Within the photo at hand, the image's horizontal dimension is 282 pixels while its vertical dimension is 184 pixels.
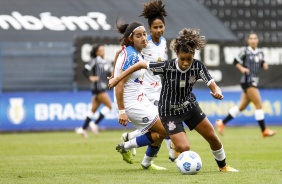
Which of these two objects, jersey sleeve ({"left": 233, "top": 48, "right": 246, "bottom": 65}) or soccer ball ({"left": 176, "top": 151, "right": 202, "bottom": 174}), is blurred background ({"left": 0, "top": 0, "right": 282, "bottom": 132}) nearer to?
jersey sleeve ({"left": 233, "top": 48, "right": 246, "bottom": 65})

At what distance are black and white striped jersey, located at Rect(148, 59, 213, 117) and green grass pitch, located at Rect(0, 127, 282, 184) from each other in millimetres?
847

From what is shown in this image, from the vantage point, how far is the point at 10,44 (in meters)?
24.4

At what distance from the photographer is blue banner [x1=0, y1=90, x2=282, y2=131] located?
22.7 meters

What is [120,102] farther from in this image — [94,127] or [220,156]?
[94,127]

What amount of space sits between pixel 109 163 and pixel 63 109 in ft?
36.2

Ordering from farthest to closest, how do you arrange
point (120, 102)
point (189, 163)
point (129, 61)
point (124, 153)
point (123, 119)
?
point (124, 153), point (129, 61), point (120, 102), point (123, 119), point (189, 163)

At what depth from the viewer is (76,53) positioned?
23.8 metres

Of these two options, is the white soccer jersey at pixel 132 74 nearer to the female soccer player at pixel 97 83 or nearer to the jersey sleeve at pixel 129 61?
the jersey sleeve at pixel 129 61

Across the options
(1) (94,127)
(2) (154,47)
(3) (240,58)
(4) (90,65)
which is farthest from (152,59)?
(4) (90,65)

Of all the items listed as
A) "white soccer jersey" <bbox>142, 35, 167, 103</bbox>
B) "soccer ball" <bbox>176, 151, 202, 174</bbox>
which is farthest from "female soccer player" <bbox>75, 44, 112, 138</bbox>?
"soccer ball" <bbox>176, 151, 202, 174</bbox>

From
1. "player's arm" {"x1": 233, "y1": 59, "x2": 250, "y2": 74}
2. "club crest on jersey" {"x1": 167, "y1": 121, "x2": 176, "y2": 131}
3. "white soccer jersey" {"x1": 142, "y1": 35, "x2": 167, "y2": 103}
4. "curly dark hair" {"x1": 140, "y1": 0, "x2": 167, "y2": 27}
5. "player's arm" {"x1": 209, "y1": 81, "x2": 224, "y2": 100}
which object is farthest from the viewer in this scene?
"player's arm" {"x1": 233, "y1": 59, "x2": 250, "y2": 74}

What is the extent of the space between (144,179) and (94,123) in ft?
40.3

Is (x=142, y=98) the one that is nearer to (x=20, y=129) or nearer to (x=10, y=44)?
(x=20, y=129)

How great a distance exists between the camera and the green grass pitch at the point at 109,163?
30.8 feet
